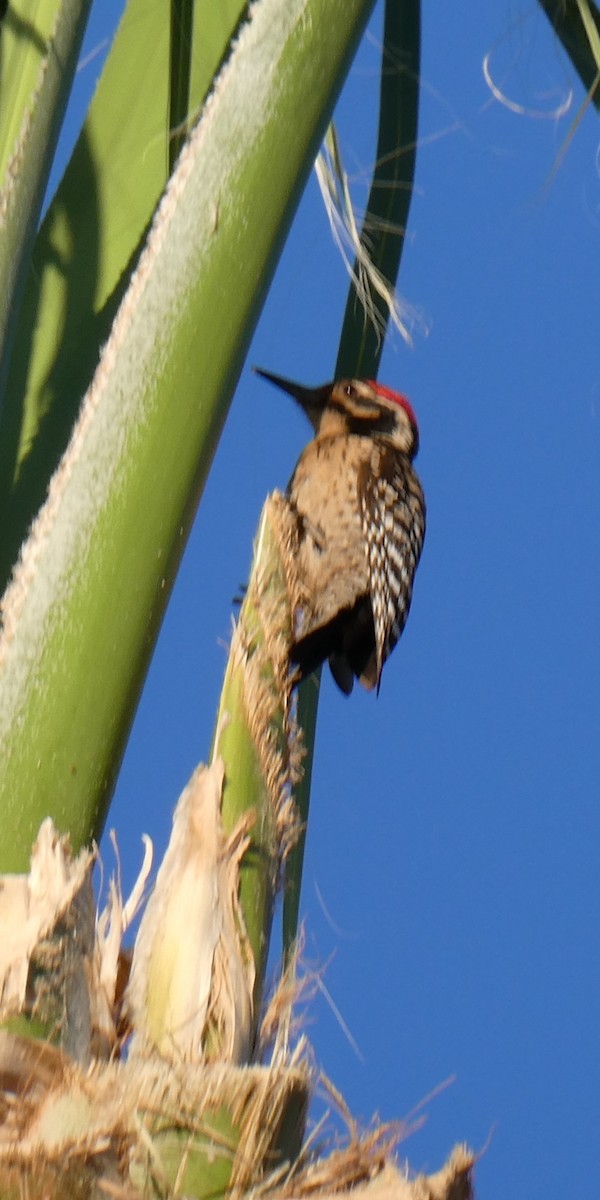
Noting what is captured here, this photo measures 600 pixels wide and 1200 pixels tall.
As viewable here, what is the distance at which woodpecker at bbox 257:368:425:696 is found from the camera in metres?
2.84

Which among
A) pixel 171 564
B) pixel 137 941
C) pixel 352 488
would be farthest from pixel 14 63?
pixel 352 488

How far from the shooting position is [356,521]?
293 centimetres

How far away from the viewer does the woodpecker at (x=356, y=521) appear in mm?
2836

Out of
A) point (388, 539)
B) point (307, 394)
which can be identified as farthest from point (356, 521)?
point (307, 394)

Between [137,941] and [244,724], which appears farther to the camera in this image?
[244,724]

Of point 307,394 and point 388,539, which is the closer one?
point 388,539

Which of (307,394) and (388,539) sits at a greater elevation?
(307,394)

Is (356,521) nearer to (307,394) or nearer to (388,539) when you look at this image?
(388,539)

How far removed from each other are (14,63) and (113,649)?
66 centimetres

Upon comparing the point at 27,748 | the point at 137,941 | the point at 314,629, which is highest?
the point at 314,629

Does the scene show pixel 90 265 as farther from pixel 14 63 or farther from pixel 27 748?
pixel 27 748

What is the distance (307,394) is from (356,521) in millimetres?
498

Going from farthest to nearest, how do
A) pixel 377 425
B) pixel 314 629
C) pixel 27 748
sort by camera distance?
pixel 377 425 < pixel 314 629 < pixel 27 748

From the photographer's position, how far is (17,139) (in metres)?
1.33
